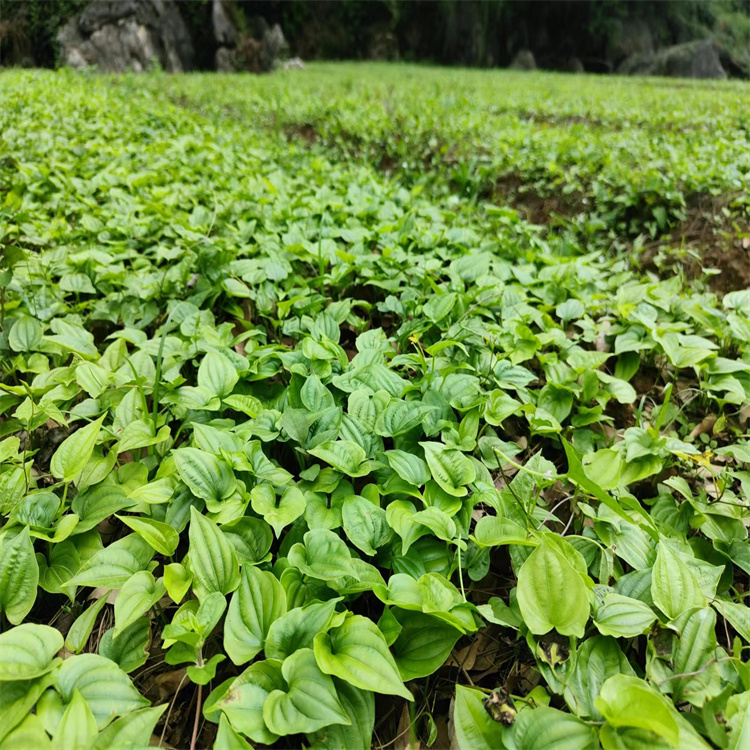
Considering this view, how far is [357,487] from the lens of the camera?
1297 mm

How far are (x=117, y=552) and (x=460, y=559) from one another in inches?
28.2

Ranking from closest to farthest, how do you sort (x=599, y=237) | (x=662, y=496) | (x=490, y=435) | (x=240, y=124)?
(x=662, y=496)
(x=490, y=435)
(x=599, y=237)
(x=240, y=124)

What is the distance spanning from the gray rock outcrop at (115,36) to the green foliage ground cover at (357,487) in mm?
11788

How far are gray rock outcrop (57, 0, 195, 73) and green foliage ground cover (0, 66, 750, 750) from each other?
38.7ft

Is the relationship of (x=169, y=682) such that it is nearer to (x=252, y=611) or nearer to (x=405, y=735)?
(x=252, y=611)

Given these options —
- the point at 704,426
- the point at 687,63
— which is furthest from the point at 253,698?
the point at 687,63

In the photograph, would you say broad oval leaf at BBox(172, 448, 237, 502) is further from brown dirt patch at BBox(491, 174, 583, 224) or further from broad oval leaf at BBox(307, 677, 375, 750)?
brown dirt patch at BBox(491, 174, 583, 224)

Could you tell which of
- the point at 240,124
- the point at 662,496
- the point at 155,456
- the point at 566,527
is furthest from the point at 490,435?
the point at 240,124

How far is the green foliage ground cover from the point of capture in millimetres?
830

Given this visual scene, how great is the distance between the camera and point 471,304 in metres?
1.90

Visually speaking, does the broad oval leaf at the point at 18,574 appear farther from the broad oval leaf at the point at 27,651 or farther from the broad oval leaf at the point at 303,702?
the broad oval leaf at the point at 303,702

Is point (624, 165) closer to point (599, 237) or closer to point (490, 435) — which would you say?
point (599, 237)

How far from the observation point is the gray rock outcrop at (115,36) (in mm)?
11594

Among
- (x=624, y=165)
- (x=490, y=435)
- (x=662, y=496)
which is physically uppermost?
(x=624, y=165)
